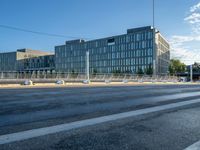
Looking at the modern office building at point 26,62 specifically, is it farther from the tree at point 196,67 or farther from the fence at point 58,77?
the fence at point 58,77

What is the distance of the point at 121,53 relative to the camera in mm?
122750

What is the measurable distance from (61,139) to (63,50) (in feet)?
462

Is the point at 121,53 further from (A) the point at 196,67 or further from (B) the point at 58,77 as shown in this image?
(B) the point at 58,77

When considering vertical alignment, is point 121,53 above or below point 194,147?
above

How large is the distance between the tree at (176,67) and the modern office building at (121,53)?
3889mm

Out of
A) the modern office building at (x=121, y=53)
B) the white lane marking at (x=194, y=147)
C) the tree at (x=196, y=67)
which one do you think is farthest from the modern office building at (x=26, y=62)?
the white lane marking at (x=194, y=147)

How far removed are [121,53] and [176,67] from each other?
35194 mm

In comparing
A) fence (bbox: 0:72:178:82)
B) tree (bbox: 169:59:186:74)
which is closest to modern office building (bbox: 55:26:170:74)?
tree (bbox: 169:59:186:74)

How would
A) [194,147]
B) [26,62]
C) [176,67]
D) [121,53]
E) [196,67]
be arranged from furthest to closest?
[26,62] < [196,67] < [176,67] < [121,53] < [194,147]

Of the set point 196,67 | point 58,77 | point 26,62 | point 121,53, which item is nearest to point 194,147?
point 58,77

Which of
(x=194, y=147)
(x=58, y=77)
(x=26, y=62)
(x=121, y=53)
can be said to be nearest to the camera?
(x=194, y=147)

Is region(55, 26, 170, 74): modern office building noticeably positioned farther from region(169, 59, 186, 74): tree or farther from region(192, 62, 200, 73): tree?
region(192, 62, 200, 73): tree

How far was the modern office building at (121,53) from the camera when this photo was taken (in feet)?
365

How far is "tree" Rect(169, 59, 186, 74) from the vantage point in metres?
127
